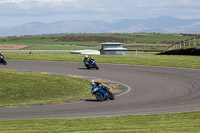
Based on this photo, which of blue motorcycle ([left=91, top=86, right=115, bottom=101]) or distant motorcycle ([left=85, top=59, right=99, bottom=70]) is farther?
distant motorcycle ([left=85, top=59, right=99, bottom=70])

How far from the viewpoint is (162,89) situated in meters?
25.2

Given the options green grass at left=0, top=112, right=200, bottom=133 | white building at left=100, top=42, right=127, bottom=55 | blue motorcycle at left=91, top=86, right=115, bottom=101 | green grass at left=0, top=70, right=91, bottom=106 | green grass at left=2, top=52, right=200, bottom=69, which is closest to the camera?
green grass at left=0, top=112, right=200, bottom=133

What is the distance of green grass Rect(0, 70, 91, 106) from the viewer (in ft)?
74.5

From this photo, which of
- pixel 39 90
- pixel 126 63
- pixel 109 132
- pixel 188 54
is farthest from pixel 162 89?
pixel 188 54

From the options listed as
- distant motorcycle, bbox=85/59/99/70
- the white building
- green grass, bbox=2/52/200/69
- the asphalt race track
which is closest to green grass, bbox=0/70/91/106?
the asphalt race track

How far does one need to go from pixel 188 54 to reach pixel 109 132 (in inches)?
1863

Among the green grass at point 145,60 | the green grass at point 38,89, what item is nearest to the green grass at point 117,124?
the green grass at point 38,89

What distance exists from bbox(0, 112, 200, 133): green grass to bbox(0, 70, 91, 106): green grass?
22.7 ft

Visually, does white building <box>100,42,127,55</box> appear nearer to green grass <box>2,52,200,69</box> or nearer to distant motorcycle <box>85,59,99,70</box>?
green grass <box>2,52,200,69</box>

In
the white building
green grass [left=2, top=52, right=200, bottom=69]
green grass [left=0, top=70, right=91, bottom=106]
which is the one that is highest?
the white building

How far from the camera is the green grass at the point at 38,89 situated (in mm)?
22703

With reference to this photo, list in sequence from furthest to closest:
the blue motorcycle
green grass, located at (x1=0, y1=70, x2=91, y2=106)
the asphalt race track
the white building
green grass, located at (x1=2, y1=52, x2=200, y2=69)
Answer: the white building
green grass, located at (x1=2, y1=52, x2=200, y2=69)
green grass, located at (x1=0, y1=70, x2=91, y2=106)
the blue motorcycle
the asphalt race track

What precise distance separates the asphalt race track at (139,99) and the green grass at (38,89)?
2.85 m

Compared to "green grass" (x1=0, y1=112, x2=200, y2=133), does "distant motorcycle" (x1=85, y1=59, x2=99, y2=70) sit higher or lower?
higher
